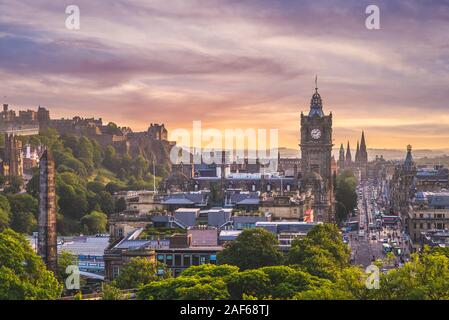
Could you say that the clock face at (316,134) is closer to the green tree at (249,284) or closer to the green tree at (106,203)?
the green tree at (106,203)

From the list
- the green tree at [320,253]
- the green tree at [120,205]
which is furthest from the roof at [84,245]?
the green tree at [120,205]

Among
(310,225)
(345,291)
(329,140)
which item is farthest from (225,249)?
(329,140)

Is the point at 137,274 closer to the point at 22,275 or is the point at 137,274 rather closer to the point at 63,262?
the point at 22,275

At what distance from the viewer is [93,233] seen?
10069 centimetres

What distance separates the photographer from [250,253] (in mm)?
54406

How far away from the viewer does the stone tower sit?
58.4 m

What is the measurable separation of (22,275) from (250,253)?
1494cm

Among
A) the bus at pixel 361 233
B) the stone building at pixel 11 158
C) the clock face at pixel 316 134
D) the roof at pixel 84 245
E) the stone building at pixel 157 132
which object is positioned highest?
the stone building at pixel 157 132

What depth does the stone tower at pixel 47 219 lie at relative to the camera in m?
58.4

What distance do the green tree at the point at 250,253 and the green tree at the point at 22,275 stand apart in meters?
11.4

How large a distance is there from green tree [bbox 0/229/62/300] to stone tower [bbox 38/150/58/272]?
7569 mm
